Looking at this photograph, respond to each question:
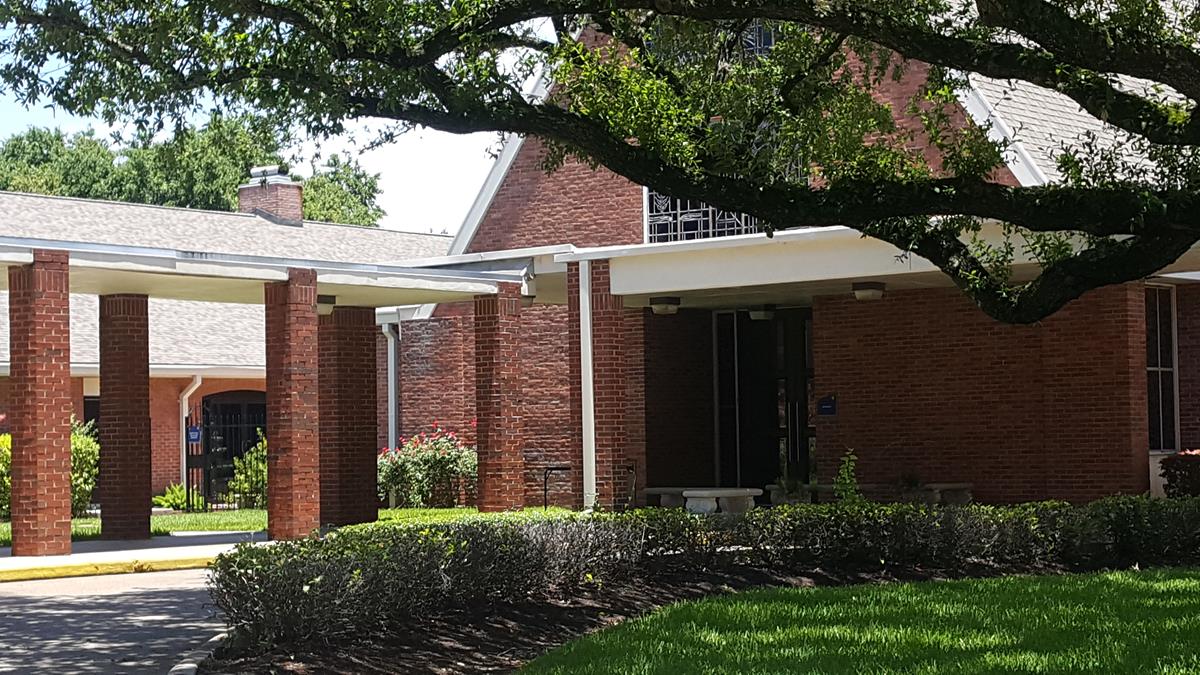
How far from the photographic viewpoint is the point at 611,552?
48.8 ft

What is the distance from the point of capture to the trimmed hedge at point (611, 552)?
1120 centimetres

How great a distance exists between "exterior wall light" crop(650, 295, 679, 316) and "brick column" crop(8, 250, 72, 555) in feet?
27.6

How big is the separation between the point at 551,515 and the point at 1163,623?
18.9 feet

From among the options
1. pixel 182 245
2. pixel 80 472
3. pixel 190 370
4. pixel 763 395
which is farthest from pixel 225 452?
pixel 763 395

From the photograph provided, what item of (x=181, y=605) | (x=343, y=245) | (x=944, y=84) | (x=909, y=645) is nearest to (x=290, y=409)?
(x=181, y=605)

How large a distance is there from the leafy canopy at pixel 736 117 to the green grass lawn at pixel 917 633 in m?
2.39

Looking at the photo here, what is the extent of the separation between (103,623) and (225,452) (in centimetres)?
2082

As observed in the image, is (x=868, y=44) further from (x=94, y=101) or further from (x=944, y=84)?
(x=94, y=101)

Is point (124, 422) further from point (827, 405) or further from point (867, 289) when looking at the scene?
point (867, 289)

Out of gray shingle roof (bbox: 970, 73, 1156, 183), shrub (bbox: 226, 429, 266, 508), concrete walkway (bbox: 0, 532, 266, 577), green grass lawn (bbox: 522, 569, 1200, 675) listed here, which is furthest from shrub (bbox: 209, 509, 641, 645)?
shrub (bbox: 226, 429, 266, 508)

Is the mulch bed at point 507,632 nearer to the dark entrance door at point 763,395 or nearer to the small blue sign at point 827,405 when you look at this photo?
the small blue sign at point 827,405

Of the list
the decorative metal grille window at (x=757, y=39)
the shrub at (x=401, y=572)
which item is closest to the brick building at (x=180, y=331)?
the decorative metal grille window at (x=757, y=39)

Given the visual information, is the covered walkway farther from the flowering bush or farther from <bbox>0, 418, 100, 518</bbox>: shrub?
<bbox>0, 418, 100, 518</bbox>: shrub

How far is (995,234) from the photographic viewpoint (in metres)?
19.4
